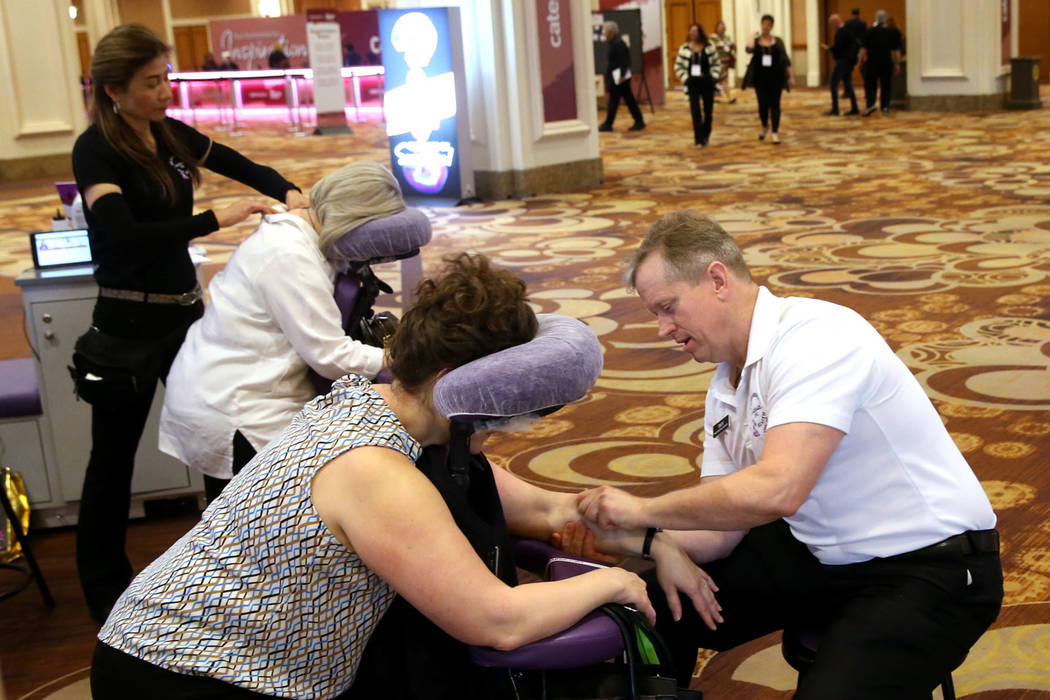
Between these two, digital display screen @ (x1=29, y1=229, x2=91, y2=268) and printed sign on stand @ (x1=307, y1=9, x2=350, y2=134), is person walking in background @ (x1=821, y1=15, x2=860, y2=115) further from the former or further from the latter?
digital display screen @ (x1=29, y1=229, x2=91, y2=268)

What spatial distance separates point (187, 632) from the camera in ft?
5.61

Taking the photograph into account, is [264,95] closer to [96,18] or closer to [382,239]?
[96,18]

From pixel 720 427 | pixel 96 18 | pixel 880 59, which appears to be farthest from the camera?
pixel 96 18

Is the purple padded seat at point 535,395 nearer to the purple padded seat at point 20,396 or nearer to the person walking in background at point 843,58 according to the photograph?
the purple padded seat at point 20,396

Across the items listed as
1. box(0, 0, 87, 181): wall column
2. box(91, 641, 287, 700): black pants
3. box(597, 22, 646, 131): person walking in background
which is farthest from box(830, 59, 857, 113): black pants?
box(91, 641, 287, 700): black pants

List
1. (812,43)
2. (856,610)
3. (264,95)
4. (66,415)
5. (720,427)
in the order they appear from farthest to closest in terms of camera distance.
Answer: (264,95), (812,43), (66,415), (720,427), (856,610)

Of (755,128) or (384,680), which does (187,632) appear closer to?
(384,680)

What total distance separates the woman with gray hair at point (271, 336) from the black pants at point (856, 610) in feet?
3.60

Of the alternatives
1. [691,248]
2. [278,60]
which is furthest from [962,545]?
[278,60]

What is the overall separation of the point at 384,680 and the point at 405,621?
11cm

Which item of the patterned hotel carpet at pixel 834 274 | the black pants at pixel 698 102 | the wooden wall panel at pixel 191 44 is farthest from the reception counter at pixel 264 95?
the black pants at pixel 698 102

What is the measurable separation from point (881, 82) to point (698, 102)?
13.8ft

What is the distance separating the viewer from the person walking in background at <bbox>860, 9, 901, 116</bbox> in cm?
1596

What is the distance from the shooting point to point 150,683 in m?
1.71
